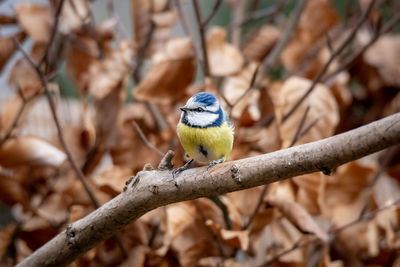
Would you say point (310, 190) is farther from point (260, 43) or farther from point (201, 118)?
point (260, 43)

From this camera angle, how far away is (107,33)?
1.55m

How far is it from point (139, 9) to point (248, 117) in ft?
1.68

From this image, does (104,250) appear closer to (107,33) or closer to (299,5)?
(107,33)

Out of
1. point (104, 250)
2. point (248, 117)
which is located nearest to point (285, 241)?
point (248, 117)

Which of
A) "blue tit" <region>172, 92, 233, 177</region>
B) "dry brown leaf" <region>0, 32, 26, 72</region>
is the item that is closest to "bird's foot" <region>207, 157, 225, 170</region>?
"blue tit" <region>172, 92, 233, 177</region>

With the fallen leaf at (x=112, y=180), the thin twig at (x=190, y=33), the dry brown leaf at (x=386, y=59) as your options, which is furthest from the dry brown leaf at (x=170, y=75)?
the dry brown leaf at (x=386, y=59)

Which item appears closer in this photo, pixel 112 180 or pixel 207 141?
pixel 207 141

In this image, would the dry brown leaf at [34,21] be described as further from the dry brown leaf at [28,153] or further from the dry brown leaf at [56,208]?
the dry brown leaf at [56,208]

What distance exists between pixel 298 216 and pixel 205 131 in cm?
30

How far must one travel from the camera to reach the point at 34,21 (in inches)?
59.4

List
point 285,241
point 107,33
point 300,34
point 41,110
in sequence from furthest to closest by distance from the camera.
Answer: point 41,110 → point 300,34 → point 107,33 → point 285,241

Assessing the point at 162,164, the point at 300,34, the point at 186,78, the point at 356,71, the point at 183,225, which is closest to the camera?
the point at 162,164

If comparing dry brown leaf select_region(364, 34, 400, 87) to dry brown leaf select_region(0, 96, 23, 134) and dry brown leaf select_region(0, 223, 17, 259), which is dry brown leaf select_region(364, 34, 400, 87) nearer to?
dry brown leaf select_region(0, 96, 23, 134)

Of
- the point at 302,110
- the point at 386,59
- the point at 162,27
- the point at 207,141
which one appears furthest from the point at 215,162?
the point at 386,59
